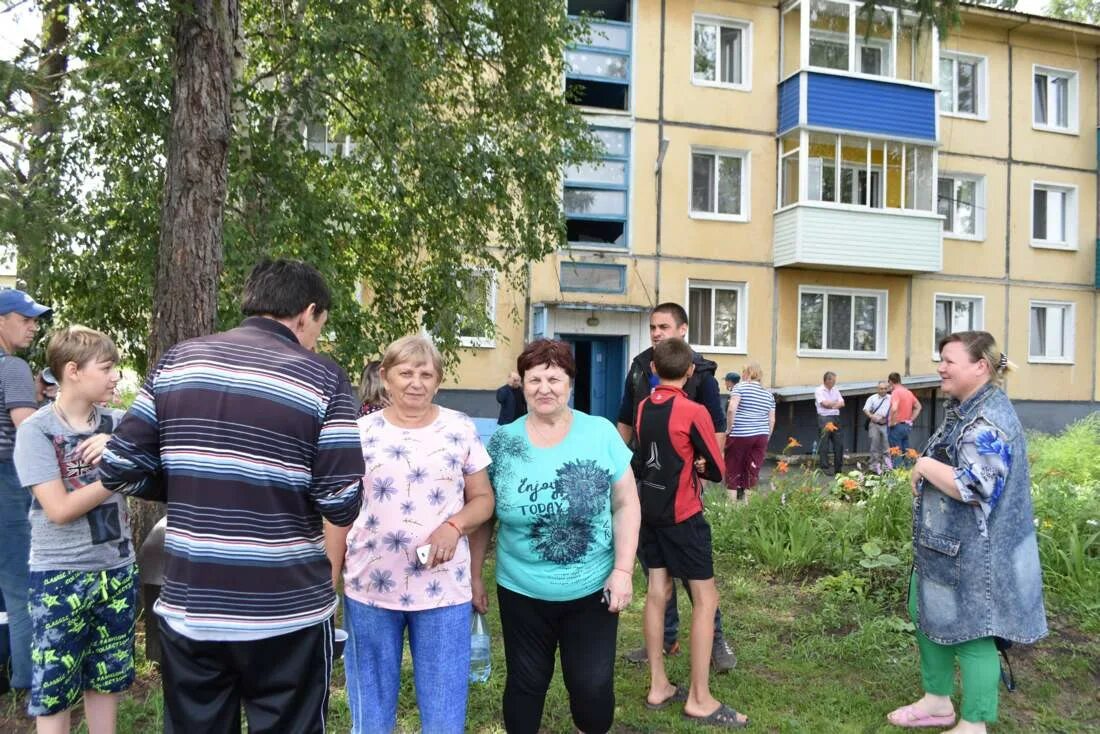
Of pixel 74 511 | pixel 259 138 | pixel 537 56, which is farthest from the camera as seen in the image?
pixel 537 56

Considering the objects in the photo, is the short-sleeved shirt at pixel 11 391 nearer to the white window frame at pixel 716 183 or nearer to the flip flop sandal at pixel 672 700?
the flip flop sandal at pixel 672 700

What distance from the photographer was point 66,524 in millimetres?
2891

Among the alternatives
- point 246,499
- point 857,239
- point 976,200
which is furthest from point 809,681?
point 976,200

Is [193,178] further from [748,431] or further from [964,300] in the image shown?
[964,300]

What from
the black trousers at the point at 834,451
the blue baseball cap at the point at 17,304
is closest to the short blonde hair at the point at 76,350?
the blue baseball cap at the point at 17,304

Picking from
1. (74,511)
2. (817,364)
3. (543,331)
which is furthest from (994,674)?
(817,364)

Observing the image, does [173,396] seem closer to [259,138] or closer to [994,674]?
[994,674]

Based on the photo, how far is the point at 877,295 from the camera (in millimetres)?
18219

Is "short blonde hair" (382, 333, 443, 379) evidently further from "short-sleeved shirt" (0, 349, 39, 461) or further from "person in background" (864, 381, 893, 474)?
"person in background" (864, 381, 893, 474)

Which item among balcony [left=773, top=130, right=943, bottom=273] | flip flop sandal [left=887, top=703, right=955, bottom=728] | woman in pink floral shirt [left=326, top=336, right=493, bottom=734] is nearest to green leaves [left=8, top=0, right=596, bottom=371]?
woman in pink floral shirt [left=326, top=336, right=493, bottom=734]

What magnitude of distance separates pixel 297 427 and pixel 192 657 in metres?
0.70

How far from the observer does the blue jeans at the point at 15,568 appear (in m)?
3.67

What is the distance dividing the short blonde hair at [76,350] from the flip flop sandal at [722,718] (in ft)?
9.91

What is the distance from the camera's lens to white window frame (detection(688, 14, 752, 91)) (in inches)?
680
